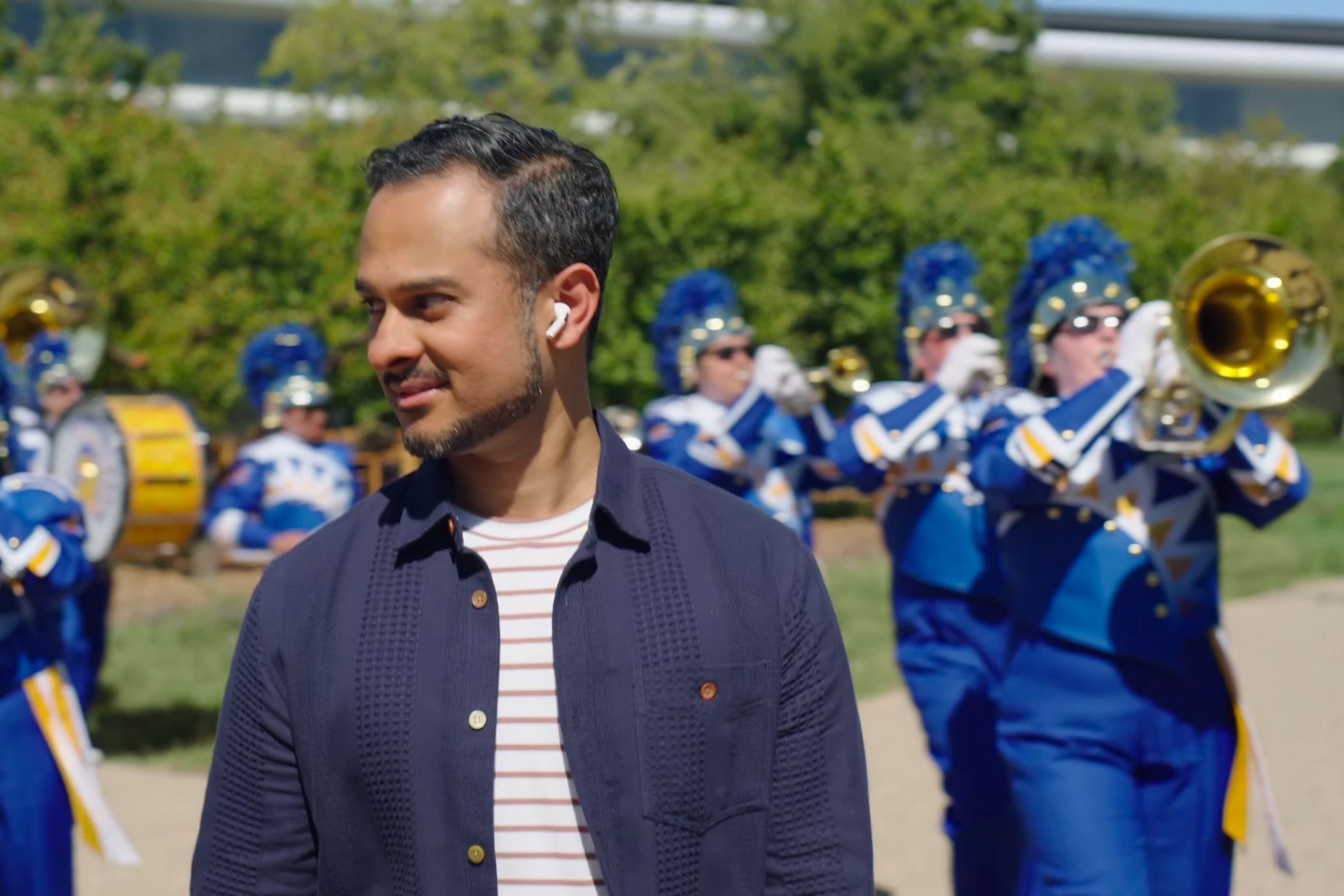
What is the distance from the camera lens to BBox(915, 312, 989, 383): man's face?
249 inches

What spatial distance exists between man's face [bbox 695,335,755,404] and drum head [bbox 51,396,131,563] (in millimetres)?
2303

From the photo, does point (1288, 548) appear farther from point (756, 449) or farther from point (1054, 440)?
point (1054, 440)

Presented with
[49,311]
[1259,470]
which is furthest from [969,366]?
[49,311]

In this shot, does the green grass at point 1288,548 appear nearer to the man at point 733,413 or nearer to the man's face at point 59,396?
the man at point 733,413

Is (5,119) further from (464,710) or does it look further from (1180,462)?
(464,710)

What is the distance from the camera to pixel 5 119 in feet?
61.5

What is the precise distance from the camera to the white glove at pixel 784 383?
265 inches

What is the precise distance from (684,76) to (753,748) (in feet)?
106

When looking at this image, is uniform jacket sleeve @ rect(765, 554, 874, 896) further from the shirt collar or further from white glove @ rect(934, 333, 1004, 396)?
white glove @ rect(934, 333, 1004, 396)

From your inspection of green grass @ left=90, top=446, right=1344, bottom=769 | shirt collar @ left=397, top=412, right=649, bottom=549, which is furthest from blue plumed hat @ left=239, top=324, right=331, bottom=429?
shirt collar @ left=397, top=412, right=649, bottom=549

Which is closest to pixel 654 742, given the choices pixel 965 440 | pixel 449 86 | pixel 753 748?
pixel 753 748

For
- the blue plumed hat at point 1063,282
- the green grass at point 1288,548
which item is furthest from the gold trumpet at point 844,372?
the green grass at point 1288,548

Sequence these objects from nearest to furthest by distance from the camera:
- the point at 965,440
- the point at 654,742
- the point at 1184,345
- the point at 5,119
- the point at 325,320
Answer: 1. the point at 654,742
2. the point at 1184,345
3. the point at 965,440
4. the point at 325,320
5. the point at 5,119

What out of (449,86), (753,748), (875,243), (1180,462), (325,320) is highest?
(449,86)
